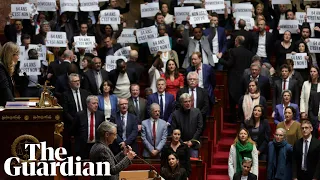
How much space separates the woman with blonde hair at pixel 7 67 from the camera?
853 centimetres

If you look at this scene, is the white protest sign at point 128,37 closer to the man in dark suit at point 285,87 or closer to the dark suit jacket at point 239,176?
the man in dark suit at point 285,87

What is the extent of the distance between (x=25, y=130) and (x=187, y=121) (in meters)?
4.75

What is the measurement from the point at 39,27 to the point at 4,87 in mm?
8183

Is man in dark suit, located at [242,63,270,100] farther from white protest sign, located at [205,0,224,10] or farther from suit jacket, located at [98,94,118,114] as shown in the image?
white protest sign, located at [205,0,224,10]

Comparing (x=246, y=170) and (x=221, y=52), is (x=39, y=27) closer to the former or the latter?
(x=221, y=52)

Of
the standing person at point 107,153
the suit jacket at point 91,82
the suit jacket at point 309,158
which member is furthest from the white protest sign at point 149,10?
the standing person at point 107,153

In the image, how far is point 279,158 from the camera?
12.5 m

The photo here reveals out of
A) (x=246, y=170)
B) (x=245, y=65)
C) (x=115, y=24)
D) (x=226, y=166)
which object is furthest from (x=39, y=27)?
(x=246, y=170)

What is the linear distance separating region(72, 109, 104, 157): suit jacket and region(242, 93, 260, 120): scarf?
2.12 metres

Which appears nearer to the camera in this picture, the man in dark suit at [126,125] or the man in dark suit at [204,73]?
the man in dark suit at [126,125]

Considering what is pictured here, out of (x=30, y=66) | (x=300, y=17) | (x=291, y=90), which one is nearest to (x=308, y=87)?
(x=291, y=90)

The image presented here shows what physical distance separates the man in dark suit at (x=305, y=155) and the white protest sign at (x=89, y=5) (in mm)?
5638

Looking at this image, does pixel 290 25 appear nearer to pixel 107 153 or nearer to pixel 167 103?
pixel 167 103

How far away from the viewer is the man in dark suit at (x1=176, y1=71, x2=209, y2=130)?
534 inches
